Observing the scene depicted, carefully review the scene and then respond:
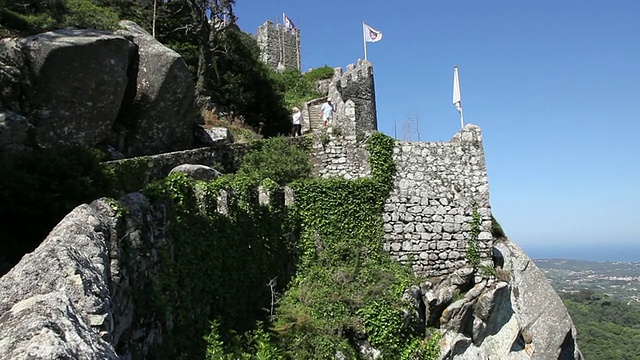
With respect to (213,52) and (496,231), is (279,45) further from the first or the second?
(496,231)

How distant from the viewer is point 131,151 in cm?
1493

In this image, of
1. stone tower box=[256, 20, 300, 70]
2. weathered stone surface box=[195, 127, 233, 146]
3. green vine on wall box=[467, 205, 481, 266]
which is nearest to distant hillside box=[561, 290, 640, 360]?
stone tower box=[256, 20, 300, 70]

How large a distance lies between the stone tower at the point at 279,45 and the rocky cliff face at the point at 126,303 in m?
29.5

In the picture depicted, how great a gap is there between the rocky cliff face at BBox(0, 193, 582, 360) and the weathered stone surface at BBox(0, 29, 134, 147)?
659 cm

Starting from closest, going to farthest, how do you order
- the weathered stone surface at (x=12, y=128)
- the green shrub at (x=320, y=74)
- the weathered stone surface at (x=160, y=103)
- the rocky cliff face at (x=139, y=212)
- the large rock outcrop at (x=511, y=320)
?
the rocky cliff face at (x=139, y=212), the weathered stone surface at (x=12, y=128), the large rock outcrop at (x=511, y=320), the weathered stone surface at (x=160, y=103), the green shrub at (x=320, y=74)

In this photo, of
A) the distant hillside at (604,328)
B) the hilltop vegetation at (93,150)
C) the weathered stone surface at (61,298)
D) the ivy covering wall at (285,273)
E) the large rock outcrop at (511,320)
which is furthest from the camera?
the distant hillside at (604,328)

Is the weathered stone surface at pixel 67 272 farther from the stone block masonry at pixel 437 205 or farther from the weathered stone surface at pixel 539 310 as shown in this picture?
the weathered stone surface at pixel 539 310

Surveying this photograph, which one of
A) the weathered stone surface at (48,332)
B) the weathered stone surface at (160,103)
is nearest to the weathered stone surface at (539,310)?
the weathered stone surface at (160,103)

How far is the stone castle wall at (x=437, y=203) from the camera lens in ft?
48.3

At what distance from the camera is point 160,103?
15359 millimetres

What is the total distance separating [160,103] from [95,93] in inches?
81.5

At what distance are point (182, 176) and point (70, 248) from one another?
4.18 m

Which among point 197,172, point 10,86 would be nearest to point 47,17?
point 10,86

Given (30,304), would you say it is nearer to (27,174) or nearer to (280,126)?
(27,174)
